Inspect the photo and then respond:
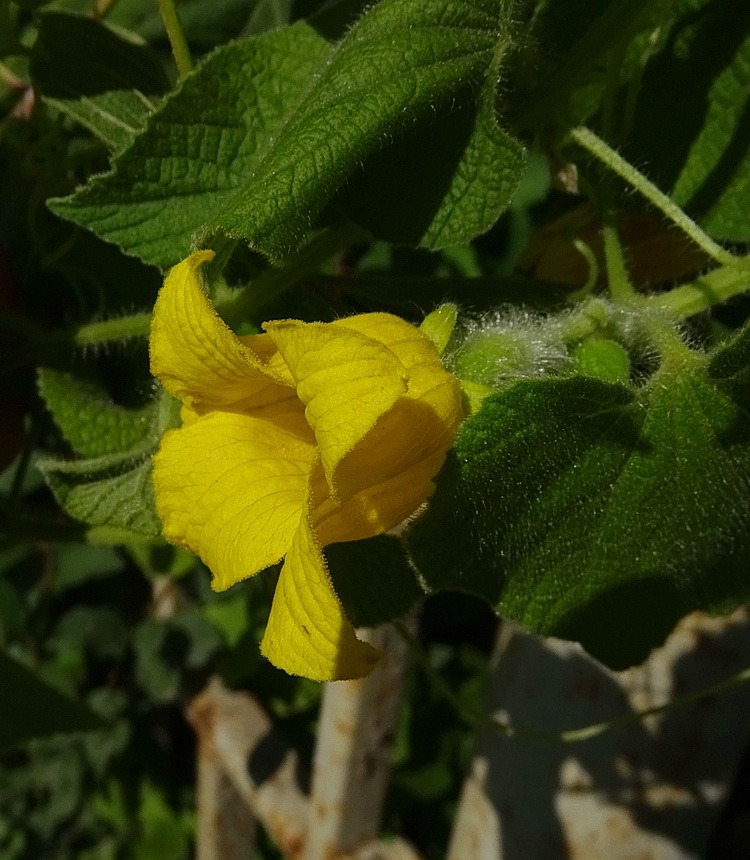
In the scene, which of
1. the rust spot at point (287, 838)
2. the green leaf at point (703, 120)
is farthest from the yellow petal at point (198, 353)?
the rust spot at point (287, 838)

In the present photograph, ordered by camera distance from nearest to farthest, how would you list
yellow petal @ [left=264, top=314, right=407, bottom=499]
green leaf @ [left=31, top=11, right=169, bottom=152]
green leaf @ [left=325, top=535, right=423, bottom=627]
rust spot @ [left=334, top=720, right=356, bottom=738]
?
yellow petal @ [left=264, top=314, right=407, bottom=499]
green leaf @ [left=325, top=535, right=423, bottom=627]
green leaf @ [left=31, top=11, right=169, bottom=152]
rust spot @ [left=334, top=720, right=356, bottom=738]

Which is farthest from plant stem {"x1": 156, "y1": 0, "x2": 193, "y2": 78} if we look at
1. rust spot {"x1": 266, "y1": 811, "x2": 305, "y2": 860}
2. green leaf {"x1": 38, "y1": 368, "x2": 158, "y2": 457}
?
rust spot {"x1": 266, "y1": 811, "x2": 305, "y2": 860}

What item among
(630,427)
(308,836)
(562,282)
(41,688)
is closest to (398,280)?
(562,282)

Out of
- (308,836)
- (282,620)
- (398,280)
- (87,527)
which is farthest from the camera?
(308,836)

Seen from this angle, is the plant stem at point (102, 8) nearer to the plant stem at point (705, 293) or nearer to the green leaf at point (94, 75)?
the green leaf at point (94, 75)

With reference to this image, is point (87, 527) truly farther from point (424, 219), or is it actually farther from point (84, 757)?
point (84, 757)

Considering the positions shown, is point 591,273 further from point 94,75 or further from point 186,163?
point 94,75

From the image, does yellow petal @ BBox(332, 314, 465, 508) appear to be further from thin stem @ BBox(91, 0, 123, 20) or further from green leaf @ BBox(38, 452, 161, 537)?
thin stem @ BBox(91, 0, 123, 20)
